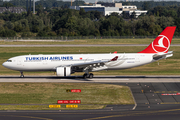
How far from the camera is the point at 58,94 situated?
109 feet

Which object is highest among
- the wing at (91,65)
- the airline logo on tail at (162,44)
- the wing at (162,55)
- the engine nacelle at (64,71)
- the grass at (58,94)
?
the airline logo on tail at (162,44)

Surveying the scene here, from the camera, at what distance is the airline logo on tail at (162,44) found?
4459 centimetres

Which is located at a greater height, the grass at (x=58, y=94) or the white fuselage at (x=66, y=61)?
the white fuselage at (x=66, y=61)

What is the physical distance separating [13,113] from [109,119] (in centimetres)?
900

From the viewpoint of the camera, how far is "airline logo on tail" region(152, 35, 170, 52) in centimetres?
4459

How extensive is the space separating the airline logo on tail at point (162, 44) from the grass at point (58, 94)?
11.6 meters

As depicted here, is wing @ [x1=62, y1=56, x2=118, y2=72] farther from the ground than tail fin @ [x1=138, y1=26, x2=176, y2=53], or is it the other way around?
tail fin @ [x1=138, y1=26, x2=176, y2=53]

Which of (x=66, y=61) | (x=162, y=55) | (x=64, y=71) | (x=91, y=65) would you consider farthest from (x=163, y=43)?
(x=64, y=71)

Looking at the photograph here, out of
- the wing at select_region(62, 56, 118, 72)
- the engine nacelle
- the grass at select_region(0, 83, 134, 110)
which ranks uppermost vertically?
the wing at select_region(62, 56, 118, 72)

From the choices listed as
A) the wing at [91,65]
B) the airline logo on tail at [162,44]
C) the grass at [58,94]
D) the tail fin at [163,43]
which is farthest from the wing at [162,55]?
the grass at [58,94]

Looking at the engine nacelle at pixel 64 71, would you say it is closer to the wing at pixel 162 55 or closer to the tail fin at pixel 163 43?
the tail fin at pixel 163 43

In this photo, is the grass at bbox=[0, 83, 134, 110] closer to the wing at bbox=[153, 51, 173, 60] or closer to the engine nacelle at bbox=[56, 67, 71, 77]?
the engine nacelle at bbox=[56, 67, 71, 77]

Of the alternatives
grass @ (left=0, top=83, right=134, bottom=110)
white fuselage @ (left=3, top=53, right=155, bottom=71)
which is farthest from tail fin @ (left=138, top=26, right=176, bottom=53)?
grass @ (left=0, top=83, right=134, bottom=110)

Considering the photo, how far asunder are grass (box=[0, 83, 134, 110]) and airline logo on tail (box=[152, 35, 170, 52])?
38.0ft
